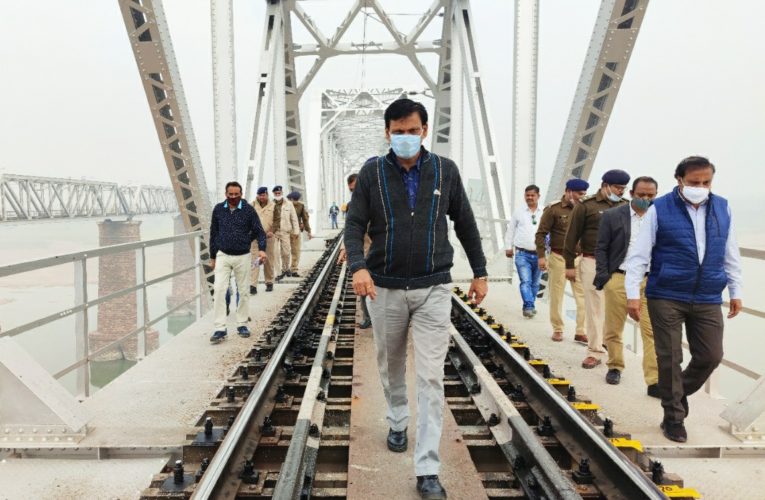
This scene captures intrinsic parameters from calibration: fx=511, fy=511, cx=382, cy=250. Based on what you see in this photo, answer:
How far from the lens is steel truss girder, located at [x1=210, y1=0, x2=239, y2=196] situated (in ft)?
32.7

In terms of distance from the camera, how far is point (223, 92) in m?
10.1

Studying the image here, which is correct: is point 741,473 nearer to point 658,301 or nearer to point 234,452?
point 658,301

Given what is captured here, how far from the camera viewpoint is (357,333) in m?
6.20

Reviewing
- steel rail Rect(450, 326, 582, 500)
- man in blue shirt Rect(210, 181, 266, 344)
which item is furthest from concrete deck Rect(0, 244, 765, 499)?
man in blue shirt Rect(210, 181, 266, 344)

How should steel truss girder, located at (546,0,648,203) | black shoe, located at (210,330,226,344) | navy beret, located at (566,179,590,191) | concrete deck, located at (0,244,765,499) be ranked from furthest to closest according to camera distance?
steel truss girder, located at (546,0,648,203) → navy beret, located at (566,179,590,191) → black shoe, located at (210,330,226,344) → concrete deck, located at (0,244,765,499)

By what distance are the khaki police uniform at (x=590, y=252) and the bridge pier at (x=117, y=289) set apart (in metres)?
44.7

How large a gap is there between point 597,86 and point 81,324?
7.07 m

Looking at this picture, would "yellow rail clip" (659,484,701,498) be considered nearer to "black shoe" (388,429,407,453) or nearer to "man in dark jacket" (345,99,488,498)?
"man in dark jacket" (345,99,488,498)

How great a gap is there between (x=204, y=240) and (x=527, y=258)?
19.7 ft

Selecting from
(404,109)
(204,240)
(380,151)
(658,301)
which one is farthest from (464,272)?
(380,151)

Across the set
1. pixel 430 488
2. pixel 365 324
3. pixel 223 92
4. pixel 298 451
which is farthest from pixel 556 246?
pixel 223 92

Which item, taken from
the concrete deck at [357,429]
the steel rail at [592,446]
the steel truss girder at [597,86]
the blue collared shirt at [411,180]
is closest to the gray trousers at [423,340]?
the concrete deck at [357,429]

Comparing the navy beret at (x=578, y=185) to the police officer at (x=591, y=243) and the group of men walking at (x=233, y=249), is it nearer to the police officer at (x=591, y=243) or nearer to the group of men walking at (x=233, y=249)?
the police officer at (x=591, y=243)

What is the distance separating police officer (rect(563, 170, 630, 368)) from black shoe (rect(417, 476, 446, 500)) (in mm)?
3119
